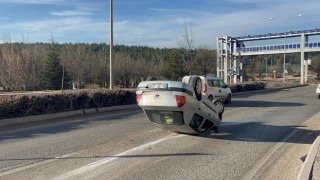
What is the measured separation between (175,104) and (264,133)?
373cm

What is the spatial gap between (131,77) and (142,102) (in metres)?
78.6

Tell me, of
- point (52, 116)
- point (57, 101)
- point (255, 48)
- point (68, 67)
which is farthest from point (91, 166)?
point (255, 48)

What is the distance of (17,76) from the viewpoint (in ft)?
183

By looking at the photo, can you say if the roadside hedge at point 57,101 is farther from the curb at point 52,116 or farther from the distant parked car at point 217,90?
the distant parked car at point 217,90

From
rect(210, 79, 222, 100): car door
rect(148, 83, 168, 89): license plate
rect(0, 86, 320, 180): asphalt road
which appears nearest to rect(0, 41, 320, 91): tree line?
rect(210, 79, 222, 100): car door

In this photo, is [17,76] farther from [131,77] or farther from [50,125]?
[50,125]

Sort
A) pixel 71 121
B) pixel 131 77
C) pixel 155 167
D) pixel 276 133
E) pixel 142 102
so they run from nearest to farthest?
pixel 155 167
pixel 142 102
pixel 276 133
pixel 71 121
pixel 131 77

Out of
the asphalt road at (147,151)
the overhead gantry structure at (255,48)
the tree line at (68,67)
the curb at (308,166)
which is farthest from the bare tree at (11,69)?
the curb at (308,166)

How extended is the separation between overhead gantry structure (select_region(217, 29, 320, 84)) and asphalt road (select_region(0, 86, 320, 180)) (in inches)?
2219

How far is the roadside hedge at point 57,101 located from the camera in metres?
13.8

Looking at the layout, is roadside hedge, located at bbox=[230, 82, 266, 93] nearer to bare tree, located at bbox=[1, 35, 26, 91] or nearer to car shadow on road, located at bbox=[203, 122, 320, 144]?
car shadow on road, located at bbox=[203, 122, 320, 144]

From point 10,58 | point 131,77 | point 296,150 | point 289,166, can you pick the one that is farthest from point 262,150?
point 131,77

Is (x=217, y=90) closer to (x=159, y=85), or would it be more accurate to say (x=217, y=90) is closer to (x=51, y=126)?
(x=51, y=126)

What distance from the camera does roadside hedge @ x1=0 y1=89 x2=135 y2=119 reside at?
13.8m
